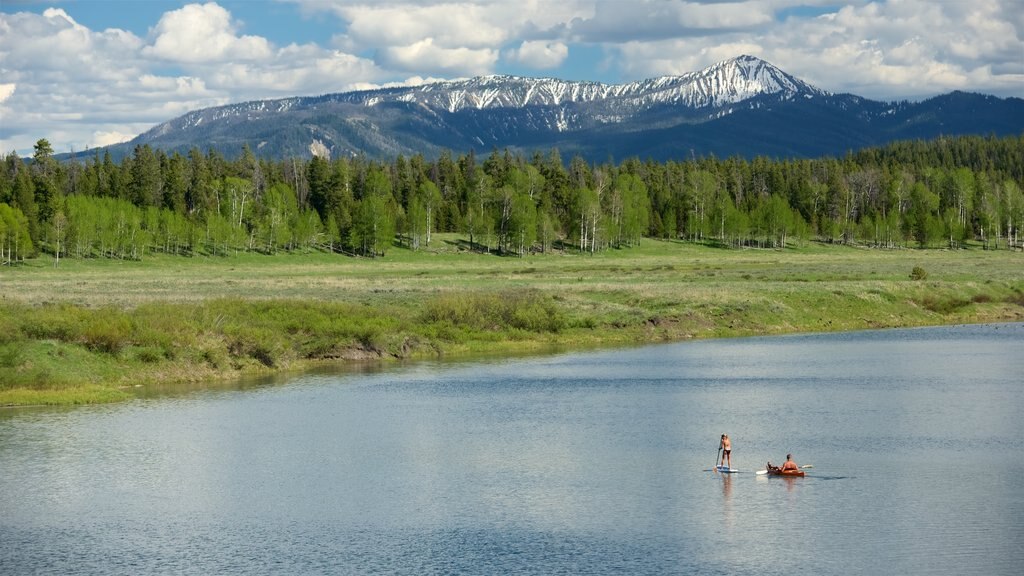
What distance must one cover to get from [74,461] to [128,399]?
13.3 meters

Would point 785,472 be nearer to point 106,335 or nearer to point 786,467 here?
point 786,467

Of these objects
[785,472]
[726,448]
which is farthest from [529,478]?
[785,472]

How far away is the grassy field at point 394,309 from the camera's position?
56.5 m

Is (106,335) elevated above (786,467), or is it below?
above

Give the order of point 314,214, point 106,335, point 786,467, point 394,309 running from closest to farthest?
point 786,467, point 106,335, point 394,309, point 314,214

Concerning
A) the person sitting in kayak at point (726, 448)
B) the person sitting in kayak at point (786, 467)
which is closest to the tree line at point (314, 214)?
the person sitting in kayak at point (726, 448)

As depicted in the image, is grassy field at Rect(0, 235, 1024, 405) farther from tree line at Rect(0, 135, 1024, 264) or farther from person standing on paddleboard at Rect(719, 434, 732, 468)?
person standing on paddleboard at Rect(719, 434, 732, 468)

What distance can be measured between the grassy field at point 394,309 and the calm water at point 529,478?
562 cm

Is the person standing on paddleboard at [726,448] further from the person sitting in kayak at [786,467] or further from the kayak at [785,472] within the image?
the kayak at [785,472]

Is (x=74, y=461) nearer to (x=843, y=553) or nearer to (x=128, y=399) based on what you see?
(x=128, y=399)

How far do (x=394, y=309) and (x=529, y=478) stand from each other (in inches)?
1618

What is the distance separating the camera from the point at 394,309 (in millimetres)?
75500

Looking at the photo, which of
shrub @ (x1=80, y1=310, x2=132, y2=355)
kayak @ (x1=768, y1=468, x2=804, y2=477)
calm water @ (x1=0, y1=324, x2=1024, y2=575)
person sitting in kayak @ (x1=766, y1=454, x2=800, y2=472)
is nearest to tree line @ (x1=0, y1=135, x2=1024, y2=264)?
shrub @ (x1=80, y1=310, x2=132, y2=355)

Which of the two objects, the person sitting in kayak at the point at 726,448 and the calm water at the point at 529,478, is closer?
the calm water at the point at 529,478
